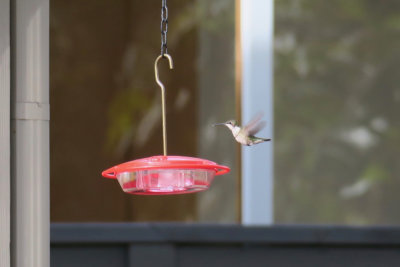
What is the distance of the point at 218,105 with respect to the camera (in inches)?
323

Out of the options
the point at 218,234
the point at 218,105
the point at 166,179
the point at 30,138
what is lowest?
the point at 218,234

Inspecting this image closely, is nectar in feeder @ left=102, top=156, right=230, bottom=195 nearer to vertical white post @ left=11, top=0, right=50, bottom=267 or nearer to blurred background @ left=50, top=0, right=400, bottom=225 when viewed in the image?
vertical white post @ left=11, top=0, right=50, bottom=267

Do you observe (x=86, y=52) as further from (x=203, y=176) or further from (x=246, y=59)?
(x=203, y=176)

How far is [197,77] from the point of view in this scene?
318 inches

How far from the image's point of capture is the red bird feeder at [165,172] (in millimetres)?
2004

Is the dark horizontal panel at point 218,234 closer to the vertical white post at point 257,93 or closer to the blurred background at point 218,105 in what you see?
the vertical white post at point 257,93

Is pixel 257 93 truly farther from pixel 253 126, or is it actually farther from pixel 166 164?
pixel 166 164

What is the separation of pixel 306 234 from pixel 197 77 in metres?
4.21

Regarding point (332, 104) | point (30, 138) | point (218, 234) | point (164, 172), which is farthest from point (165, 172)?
point (332, 104)

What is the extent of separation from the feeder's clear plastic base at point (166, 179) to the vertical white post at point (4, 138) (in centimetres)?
39

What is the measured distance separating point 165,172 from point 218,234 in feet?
6.71

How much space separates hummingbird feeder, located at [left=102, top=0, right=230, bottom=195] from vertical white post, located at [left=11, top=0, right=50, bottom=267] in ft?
0.87

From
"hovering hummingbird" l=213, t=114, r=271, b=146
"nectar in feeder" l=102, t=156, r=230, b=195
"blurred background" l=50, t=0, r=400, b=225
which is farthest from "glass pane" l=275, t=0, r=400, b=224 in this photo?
"nectar in feeder" l=102, t=156, r=230, b=195

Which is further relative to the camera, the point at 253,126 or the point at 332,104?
the point at 332,104
